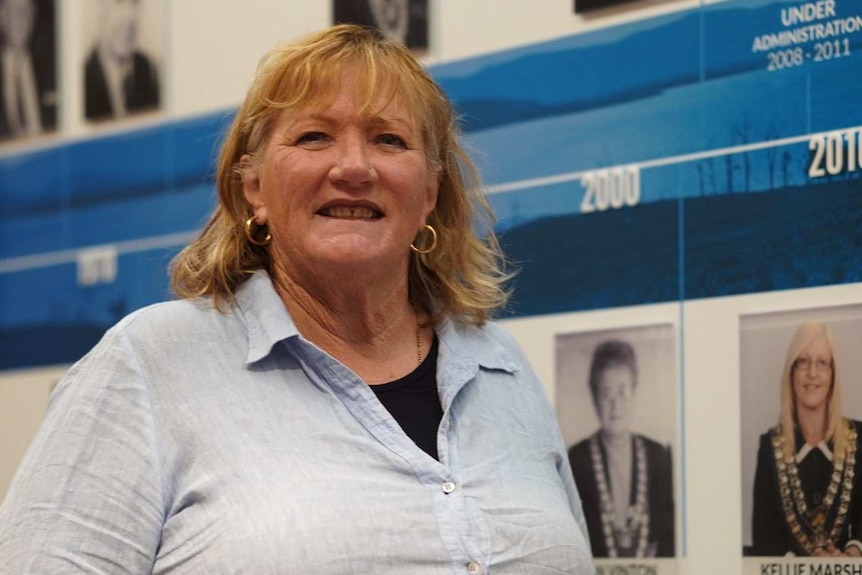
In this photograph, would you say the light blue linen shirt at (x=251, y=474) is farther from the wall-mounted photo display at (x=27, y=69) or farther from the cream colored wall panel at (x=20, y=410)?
the wall-mounted photo display at (x=27, y=69)

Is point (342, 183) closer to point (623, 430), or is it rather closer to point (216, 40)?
point (623, 430)

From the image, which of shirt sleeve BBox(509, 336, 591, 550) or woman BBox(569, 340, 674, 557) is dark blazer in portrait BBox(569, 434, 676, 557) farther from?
shirt sleeve BBox(509, 336, 591, 550)

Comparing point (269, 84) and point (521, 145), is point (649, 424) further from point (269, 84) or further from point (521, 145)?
point (269, 84)

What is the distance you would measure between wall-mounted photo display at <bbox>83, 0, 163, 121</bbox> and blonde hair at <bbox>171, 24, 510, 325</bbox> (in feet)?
3.19

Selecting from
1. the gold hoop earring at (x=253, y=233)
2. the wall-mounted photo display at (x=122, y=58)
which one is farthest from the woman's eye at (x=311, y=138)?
the wall-mounted photo display at (x=122, y=58)

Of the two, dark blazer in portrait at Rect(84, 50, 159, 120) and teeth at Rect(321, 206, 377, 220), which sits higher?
dark blazer in portrait at Rect(84, 50, 159, 120)

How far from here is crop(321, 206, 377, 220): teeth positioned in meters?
1.87

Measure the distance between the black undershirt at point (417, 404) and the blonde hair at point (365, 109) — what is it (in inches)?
5.2

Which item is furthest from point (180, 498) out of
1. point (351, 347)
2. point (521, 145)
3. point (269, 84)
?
point (521, 145)

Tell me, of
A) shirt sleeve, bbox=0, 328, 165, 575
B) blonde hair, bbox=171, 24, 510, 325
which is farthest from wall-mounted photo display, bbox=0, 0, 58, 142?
shirt sleeve, bbox=0, 328, 165, 575

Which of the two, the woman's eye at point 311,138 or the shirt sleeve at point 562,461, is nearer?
the woman's eye at point 311,138

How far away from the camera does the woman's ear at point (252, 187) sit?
195cm

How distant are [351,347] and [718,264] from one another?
19.9 inches

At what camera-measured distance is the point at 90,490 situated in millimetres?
1721
